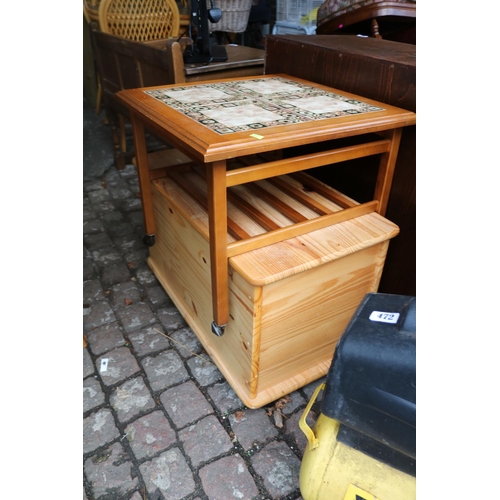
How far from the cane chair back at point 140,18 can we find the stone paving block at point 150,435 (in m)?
2.83

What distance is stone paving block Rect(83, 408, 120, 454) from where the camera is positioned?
1411 mm

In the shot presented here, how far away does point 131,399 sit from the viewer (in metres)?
1.57

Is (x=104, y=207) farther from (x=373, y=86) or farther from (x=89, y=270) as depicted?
(x=373, y=86)

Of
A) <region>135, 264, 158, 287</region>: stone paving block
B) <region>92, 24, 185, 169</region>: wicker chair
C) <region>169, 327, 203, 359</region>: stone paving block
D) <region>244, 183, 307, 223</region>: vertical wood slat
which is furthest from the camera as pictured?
<region>92, 24, 185, 169</region>: wicker chair

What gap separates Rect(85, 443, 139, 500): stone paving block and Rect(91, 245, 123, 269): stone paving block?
3.72 ft

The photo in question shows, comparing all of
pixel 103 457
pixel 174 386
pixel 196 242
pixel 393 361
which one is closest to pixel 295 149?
pixel 196 242

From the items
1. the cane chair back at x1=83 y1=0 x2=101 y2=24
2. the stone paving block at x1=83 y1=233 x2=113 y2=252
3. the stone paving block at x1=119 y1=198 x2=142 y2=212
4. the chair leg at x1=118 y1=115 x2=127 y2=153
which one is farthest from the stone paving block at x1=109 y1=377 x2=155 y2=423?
the cane chair back at x1=83 y1=0 x2=101 y2=24

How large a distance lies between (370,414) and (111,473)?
86cm

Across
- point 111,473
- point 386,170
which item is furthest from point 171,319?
point 386,170

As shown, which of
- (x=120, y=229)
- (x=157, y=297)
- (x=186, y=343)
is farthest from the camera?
(x=120, y=229)

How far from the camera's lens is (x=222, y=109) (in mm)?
1369

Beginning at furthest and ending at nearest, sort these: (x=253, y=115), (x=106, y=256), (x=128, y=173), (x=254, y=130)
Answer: (x=128, y=173)
(x=106, y=256)
(x=253, y=115)
(x=254, y=130)

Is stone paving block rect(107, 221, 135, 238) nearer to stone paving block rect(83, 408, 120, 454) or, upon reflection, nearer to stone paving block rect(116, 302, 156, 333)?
stone paving block rect(116, 302, 156, 333)

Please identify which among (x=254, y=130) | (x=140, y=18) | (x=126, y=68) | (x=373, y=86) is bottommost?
(x=254, y=130)
